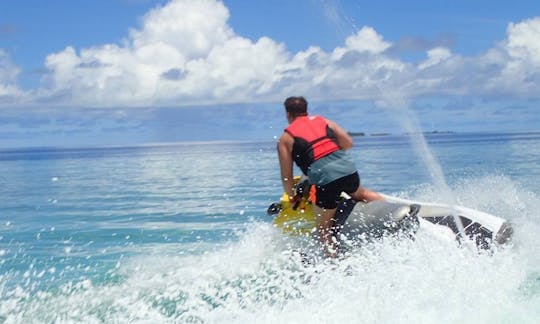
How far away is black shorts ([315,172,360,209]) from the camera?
5.54 metres

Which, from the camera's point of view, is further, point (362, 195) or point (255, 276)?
point (255, 276)

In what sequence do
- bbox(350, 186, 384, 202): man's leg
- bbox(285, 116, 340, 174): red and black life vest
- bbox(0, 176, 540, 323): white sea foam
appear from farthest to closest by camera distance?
bbox(350, 186, 384, 202): man's leg → bbox(285, 116, 340, 174): red and black life vest → bbox(0, 176, 540, 323): white sea foam

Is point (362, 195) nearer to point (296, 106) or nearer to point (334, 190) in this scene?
point (334, 190)

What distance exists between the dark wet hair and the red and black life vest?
2.9 inches

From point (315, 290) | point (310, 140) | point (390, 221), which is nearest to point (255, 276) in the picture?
point (315, 290)

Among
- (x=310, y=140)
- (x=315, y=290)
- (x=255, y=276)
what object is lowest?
(x=255, y=276)

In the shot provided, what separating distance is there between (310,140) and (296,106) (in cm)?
36

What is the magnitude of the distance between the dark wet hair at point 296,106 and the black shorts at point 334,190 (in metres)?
0.67

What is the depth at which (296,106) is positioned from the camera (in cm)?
559

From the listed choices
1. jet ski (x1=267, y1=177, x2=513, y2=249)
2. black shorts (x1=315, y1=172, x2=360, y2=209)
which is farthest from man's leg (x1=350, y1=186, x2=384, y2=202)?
black shorts (x1=315, y1=172, x2=360, y2=209)

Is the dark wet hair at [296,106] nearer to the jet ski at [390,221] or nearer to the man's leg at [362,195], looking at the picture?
the jet ski at [390,221]

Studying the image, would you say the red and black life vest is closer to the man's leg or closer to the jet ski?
the jet ski

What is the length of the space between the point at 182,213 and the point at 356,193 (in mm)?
7484

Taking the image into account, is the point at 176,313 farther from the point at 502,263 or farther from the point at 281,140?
the point at 502,263
